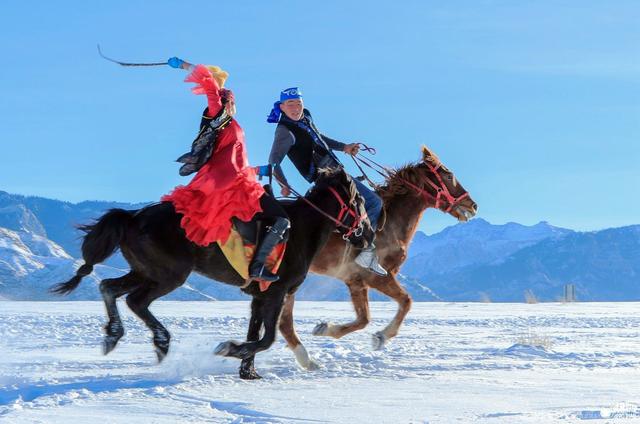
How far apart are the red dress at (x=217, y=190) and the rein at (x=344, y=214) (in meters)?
0.78

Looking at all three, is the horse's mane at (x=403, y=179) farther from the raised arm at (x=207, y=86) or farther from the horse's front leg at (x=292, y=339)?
the raised arm at (x=207, y=86)

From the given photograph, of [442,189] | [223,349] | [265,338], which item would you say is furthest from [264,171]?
[442,189]

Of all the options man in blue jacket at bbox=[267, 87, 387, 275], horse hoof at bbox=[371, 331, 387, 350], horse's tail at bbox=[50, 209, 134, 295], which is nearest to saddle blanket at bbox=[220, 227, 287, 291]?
horse's tail at bbox=[50, 209, 134, 295]

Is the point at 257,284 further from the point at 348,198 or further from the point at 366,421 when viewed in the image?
the point at 366,421

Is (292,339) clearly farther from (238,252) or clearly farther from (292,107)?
(292,107)

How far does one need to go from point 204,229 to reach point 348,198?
1.75 m

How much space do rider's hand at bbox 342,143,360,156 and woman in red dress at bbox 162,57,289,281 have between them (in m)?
1.98

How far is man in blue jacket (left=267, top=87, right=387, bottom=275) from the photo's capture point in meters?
8.42

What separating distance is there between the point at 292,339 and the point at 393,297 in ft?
5.38

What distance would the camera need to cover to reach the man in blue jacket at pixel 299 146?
27.6 feet

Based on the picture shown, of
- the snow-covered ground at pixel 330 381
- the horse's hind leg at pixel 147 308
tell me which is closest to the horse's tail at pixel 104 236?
the horse's hind leg at pixel 147 308

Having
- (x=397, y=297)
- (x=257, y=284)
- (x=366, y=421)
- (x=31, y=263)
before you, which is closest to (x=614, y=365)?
(x=397, y=297)

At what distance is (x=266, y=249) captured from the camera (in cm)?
731

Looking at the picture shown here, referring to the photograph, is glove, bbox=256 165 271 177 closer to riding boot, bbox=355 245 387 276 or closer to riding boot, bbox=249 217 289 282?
riding boot, bbox=249 217 289 282
